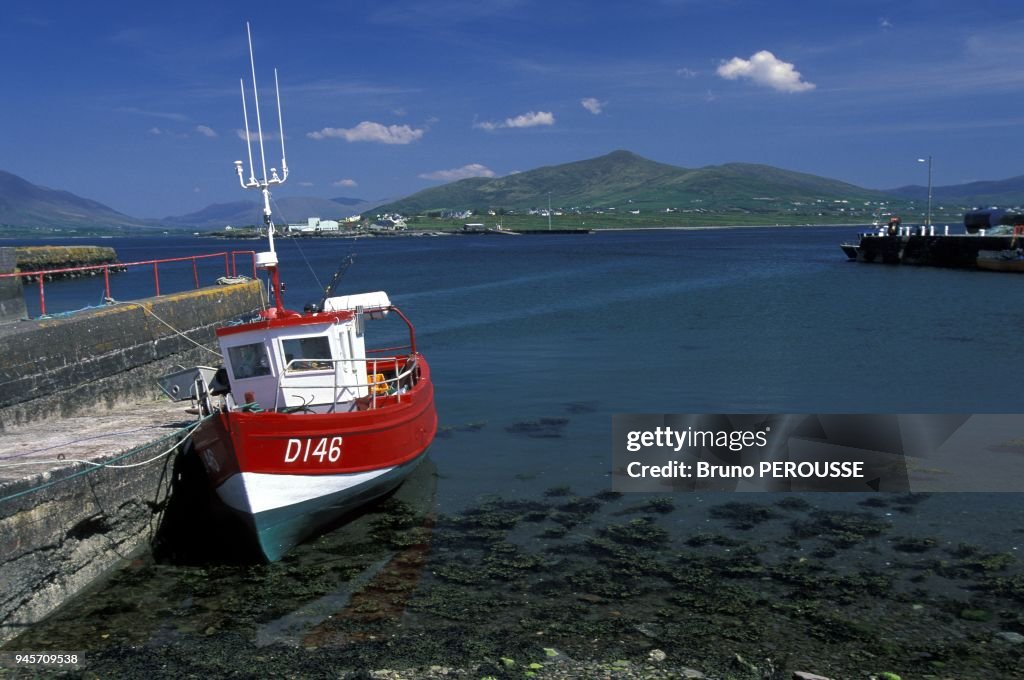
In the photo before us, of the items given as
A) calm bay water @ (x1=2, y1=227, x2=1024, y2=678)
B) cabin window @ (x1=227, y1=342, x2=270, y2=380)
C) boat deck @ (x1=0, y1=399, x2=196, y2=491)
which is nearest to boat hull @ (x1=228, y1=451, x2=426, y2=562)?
calm bay water @ (x1=2, y1=227, x2=1024, y2=678)

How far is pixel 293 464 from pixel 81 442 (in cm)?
295

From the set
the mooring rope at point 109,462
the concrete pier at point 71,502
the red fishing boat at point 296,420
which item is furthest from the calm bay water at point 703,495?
the mooring rope at point 109,462

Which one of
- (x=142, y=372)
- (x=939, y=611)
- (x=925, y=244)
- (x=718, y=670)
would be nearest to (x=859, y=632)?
(x=939, y=611)

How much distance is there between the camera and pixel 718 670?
816 cm

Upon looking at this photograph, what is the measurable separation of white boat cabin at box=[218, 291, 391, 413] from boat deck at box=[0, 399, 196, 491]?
1.18 m

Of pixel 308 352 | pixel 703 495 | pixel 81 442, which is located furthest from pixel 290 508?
pixel 703 495

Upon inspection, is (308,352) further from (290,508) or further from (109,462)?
Answer: (109,462)

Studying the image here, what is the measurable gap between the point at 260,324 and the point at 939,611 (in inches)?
370

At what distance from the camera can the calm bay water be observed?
8.96 meters

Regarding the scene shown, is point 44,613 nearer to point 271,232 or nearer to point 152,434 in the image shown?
point 152,434

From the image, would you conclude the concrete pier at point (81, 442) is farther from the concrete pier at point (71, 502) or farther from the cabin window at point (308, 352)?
the cabin window at point (308, 352)

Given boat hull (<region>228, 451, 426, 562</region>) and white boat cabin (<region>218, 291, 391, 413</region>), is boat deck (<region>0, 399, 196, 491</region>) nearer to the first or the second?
white boat cabin (<region>218, 291, 391, 413</region>)

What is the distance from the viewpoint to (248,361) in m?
12.5

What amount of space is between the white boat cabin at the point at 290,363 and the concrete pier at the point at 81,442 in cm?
123
